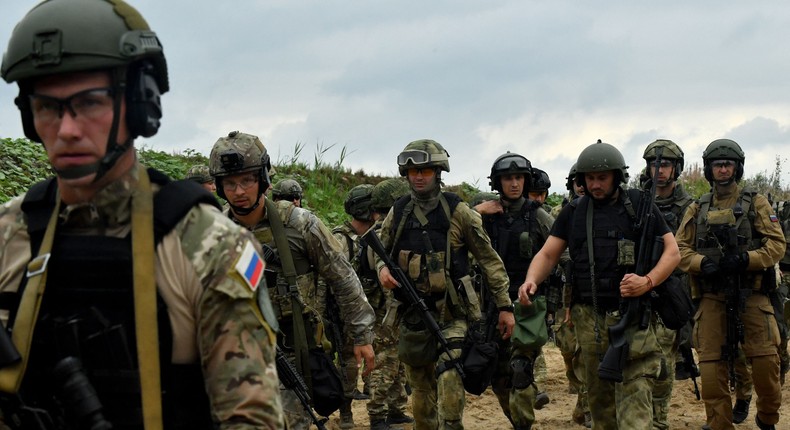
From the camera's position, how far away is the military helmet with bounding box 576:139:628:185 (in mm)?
7129

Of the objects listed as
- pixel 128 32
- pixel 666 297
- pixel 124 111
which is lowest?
pixel 666 297

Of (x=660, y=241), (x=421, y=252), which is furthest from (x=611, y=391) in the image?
(x=421, y=252)

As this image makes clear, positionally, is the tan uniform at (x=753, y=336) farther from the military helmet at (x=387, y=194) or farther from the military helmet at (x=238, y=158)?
the military helmet at (x=238, y=158)

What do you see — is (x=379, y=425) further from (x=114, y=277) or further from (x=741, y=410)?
(x=114, y=277)

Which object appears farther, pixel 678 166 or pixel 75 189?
pixel 678 166

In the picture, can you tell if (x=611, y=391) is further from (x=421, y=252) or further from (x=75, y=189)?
(x=75, y=189)

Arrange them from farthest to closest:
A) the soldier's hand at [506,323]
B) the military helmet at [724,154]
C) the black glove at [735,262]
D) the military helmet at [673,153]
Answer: the military helmet at [673,153] → the military helmet at [724,154] → the black glove at [735,262] → the soldier's hand at [506,323]

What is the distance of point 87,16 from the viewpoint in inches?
98.8

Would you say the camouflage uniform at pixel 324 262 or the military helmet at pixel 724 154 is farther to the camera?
the military helmet at pixel 724 154

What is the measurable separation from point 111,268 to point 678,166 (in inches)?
343

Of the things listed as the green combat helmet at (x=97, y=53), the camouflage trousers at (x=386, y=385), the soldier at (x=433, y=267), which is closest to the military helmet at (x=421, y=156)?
the soldier at (x=433, y=267)

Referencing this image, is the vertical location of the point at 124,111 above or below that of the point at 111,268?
above

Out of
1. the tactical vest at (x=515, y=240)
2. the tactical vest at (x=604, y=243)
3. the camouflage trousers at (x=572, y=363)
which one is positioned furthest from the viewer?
the tactical vest at (x=515, y=240)

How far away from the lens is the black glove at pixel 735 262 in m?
8.48
